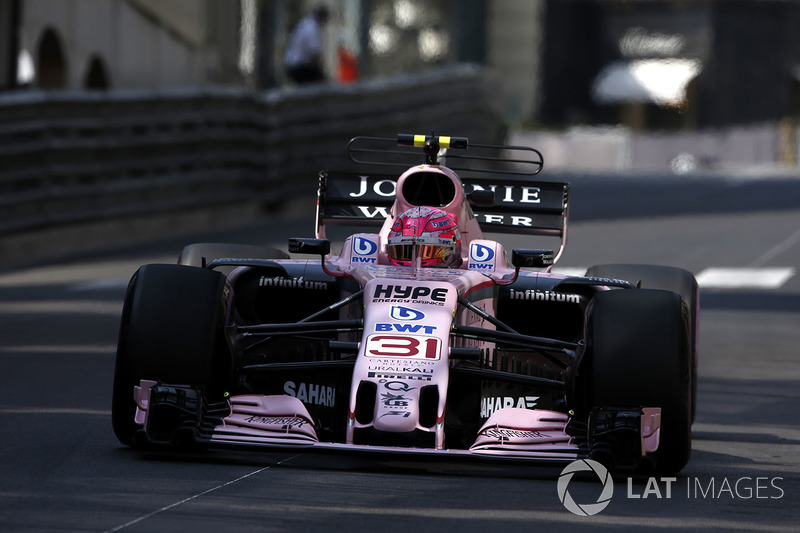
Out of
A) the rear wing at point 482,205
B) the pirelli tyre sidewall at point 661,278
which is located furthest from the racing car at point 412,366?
the rear wing at point 482,205

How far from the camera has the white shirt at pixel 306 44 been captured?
25359 millimetres

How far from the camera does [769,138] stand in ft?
150

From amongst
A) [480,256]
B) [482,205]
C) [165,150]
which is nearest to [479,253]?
[480,256]

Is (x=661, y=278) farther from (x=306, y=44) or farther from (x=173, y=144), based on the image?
(x=306, y=44)

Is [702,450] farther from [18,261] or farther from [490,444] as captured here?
[18,261]

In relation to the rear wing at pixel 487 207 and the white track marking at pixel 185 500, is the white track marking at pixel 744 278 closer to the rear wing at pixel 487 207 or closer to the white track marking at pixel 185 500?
the rear wing at pixel 487 207

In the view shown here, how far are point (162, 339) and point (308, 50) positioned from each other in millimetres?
17138

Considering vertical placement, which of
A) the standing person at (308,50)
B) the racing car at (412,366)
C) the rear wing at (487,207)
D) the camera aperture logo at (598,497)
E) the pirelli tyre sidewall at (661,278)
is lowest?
the camera aperture logo at (598,497)

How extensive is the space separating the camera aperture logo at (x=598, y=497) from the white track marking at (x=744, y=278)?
990cm

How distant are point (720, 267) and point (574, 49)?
32255 millimetres

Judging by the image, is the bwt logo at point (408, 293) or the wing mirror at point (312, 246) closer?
the bwt logo at point (408, 293)

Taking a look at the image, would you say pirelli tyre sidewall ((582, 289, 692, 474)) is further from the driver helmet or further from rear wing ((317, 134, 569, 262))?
rear wing ((317, 134, 569, 262))

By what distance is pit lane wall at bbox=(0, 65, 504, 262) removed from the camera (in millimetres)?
19016

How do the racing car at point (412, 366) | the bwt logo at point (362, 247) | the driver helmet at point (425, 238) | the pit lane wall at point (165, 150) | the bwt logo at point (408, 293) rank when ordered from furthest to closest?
the pit lane wall at point (165, 150) < the bwt logo at point (362, 247) < the driver helmet at point (425, 238) < the bwt logo at point (408, 293) < the racing car at point (412, 366)
